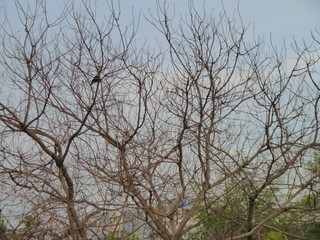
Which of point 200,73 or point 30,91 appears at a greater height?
point 30,91

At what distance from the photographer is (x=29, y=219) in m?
4.04

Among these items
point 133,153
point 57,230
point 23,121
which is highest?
point 23,121

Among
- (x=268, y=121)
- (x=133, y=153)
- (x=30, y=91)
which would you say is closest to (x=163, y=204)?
(x=133, y=153)

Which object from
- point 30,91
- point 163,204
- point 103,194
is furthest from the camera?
point 163,204

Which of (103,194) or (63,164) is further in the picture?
(63,164)

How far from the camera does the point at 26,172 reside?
414 centimetres

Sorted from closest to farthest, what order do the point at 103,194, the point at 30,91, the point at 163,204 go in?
the point at 103,194
the point at 30,91
the point at 163,204

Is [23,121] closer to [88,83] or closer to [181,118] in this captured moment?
[88,83]

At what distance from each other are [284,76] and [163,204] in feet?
5.81

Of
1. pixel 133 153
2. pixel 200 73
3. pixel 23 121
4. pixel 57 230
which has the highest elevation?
pixel 23 121

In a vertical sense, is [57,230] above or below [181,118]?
below

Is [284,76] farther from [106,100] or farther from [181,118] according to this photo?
[106,100]

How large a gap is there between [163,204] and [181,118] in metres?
0.93

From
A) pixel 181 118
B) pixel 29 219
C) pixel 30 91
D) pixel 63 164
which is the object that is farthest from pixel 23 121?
pixel 181 118
